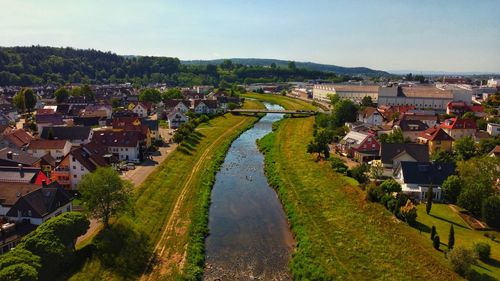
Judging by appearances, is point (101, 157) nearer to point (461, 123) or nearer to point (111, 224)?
point (111, 224)

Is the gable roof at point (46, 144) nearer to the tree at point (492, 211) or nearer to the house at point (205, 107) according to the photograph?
the tree at point (492, 211)

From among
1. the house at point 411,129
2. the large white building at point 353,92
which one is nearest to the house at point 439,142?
the house at point 411,129

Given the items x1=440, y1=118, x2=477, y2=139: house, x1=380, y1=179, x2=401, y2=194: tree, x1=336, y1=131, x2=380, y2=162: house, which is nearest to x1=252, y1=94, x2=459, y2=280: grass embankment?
x1=380, y1=179, x2=401, y2=194: tree

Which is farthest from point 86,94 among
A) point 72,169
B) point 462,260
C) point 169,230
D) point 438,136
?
point 462,260

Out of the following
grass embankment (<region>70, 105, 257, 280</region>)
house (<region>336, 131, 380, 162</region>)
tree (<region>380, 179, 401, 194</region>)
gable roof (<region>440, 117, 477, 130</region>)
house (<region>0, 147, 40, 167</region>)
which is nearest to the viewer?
grass embankment (<region>70, 105, 257, 280</region>)

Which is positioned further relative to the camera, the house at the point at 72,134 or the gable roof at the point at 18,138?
the house at the point at 72,134

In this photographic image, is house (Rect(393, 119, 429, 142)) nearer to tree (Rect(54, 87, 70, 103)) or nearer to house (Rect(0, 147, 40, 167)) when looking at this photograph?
house (Rect(0, 147, 40, 167))
